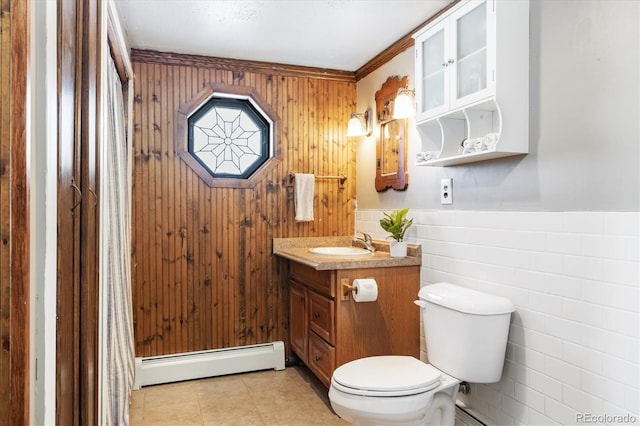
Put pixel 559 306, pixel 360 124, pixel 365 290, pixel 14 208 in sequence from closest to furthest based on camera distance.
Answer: pixel 14 208 < pixel 559 306 < pixel 365 290 < pixel 360 124

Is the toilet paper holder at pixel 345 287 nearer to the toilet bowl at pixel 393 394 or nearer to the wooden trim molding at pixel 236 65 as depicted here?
the toilet bowl at pixel 393 394

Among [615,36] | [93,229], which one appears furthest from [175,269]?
[615,36]

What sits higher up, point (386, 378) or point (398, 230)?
point (398, 230)

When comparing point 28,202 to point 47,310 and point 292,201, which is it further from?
point 292,201

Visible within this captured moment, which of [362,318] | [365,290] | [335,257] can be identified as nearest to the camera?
[365,290]

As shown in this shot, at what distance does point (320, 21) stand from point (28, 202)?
6.94ft

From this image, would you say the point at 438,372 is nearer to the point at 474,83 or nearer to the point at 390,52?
the point at 474,83

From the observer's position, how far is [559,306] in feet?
5.79

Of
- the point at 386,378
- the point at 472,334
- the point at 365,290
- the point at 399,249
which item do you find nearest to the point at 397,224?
the point at 399,249

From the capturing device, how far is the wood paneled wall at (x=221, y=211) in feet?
9.93

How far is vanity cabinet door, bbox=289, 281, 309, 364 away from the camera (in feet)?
9.77

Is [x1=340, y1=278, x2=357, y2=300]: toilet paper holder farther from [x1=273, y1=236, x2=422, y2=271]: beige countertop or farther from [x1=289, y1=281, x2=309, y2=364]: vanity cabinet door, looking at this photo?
[x1=289, y1=281, x2=309, y2=364]: vanity cabinet door

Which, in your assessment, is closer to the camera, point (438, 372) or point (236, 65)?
point (438, 372)

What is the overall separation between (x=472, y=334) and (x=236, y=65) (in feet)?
7.80
